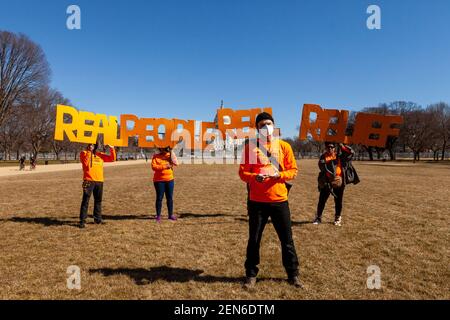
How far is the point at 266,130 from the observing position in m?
4.80

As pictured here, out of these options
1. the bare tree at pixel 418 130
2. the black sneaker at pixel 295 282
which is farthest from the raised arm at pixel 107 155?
the bare tree at pixel 418 130

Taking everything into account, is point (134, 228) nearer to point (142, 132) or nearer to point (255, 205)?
point (142, 132)

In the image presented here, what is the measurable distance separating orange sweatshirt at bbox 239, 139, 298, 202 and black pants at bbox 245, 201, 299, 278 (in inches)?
4.9

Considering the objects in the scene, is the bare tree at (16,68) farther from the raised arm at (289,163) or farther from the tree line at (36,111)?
the raised arm at (289,163)

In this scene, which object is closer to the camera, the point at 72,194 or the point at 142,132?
the point at 142,132

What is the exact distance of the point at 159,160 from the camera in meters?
8.98

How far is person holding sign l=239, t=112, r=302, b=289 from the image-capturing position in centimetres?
475

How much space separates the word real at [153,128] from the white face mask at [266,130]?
3317mm

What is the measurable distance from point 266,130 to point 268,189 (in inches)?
→ 35.9

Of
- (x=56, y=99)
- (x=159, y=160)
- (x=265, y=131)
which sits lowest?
Answer: (x=159, y=160)

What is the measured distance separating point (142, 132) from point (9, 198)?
9022mm

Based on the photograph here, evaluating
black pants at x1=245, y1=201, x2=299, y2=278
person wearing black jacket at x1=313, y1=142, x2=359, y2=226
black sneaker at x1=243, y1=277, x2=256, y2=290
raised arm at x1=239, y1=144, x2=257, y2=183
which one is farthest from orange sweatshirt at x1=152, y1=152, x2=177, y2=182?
black sneaker at x1=243, y1=277, x2=256, y2=290
